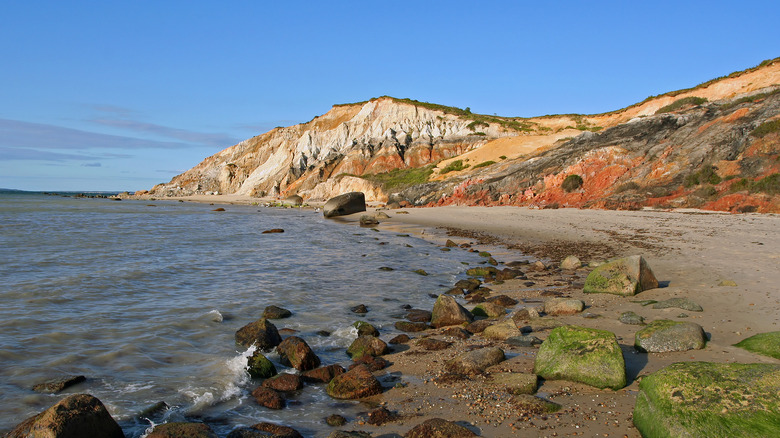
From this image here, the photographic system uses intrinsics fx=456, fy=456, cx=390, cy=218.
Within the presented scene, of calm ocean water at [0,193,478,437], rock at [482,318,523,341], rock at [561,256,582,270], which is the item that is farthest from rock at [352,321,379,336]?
rock at [561,256,582,270]

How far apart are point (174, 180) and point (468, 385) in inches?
4120

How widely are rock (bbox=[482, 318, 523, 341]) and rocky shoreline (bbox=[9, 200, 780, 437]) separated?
0.06 ft

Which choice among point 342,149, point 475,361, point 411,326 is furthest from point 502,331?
point 342,149

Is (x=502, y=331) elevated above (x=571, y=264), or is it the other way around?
(x=571, y=264)

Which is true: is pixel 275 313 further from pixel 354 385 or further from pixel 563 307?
pixel 563 307

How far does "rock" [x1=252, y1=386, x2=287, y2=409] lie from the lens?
5195mm

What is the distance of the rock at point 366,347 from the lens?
6.74 meters

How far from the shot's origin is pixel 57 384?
217 inches

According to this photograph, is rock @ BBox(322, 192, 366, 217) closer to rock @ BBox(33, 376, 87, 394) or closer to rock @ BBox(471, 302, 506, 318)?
rock @ BBox(471, 302, 506, 318)

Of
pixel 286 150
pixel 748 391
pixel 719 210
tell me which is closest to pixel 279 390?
pixel 748 391

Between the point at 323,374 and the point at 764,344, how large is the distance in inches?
216

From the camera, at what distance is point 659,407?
3770mm

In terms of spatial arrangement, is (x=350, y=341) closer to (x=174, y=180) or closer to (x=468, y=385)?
(x=468, y=385)

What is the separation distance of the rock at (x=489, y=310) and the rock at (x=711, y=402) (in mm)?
4427
